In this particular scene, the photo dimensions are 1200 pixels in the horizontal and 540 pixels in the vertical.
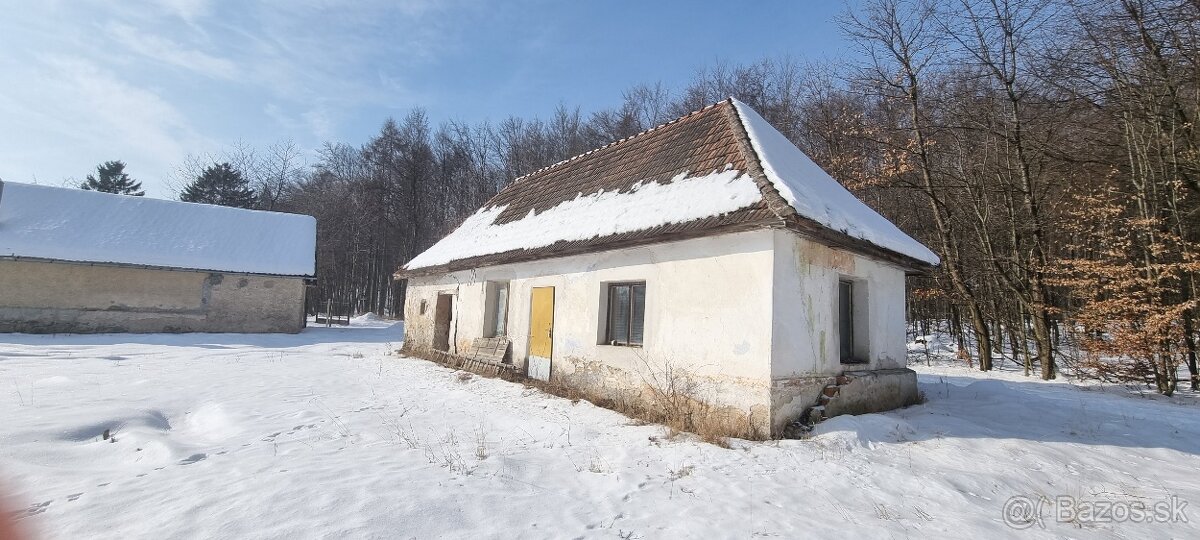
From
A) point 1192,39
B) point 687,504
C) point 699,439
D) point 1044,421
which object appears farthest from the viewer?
point 1192,39

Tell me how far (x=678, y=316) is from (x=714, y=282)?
2.34ft

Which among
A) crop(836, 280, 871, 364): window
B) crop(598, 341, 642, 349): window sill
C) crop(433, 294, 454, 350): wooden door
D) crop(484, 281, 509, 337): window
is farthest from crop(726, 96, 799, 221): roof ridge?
crop(433, 294, 454, 350): wooden door

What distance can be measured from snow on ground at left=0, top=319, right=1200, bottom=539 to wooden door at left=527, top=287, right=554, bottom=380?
72 centimetres

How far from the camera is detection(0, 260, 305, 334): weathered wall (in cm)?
1764

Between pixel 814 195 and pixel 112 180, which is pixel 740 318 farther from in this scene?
pixel 112 180

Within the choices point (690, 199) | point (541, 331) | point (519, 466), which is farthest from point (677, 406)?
point (541, 331)

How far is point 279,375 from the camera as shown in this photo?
398 inches

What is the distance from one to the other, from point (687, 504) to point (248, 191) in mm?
43678

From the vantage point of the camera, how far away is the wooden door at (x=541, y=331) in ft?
30.5

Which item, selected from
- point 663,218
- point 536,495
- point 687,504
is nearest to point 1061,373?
point 663,218

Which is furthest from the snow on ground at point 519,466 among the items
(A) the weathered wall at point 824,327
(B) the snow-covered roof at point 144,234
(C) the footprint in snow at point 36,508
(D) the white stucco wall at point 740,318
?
(B) the snow-covered roof at point 144,234

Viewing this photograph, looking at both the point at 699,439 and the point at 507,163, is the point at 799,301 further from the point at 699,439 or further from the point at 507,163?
the point at 507,163

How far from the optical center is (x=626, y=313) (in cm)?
804

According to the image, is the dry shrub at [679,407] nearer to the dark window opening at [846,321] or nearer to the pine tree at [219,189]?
the dark window opening at [846,321]
